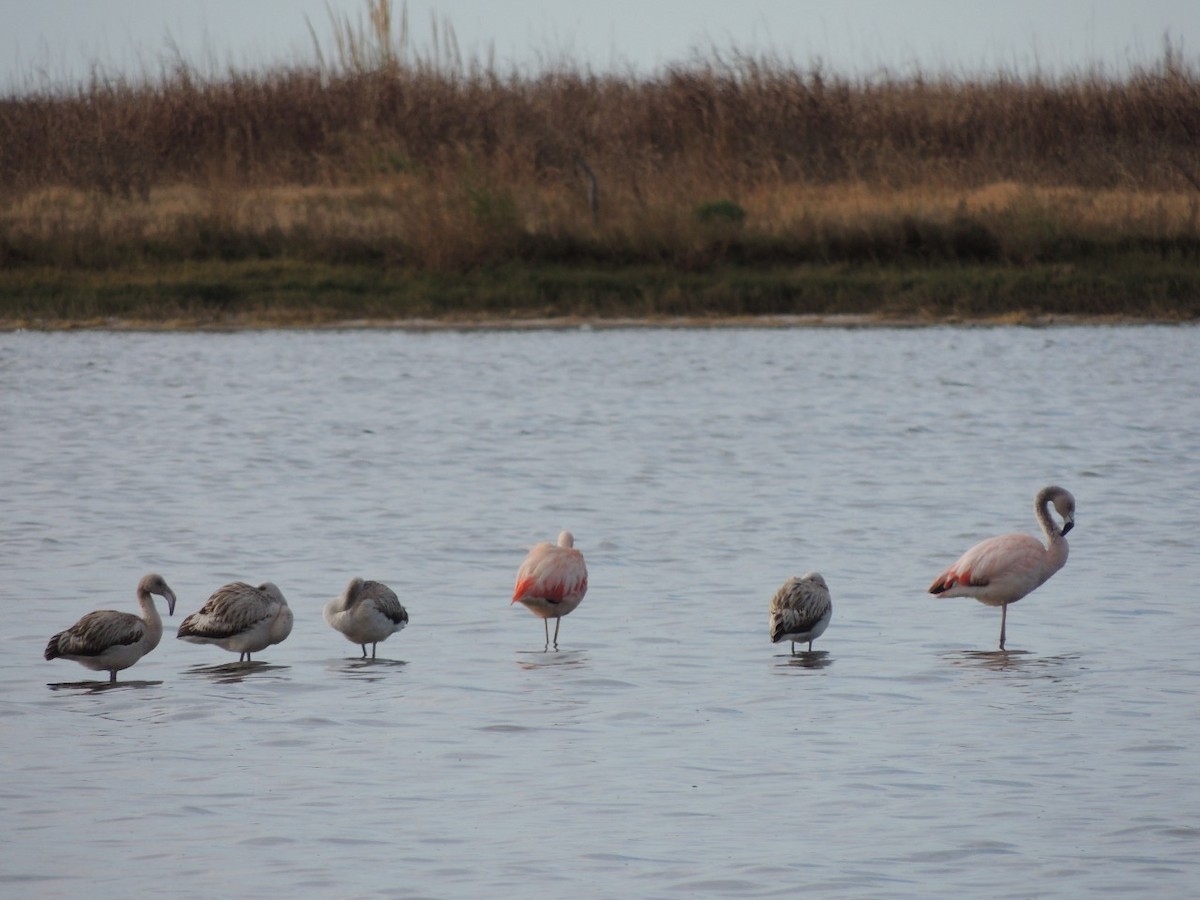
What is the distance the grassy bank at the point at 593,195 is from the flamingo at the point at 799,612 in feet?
51.6

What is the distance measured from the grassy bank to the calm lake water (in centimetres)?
548

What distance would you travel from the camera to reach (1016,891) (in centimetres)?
533

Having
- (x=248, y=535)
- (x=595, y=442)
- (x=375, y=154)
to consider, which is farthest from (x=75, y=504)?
(x=375, y=154)

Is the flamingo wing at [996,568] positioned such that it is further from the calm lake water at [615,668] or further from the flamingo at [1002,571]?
the calm lake water at [615,668]

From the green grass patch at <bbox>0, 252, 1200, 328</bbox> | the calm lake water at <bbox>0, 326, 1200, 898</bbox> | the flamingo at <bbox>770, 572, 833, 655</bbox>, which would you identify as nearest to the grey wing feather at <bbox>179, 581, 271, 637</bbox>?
the calm lake water at <bbox>0, 326, 1200, 898</bbox>

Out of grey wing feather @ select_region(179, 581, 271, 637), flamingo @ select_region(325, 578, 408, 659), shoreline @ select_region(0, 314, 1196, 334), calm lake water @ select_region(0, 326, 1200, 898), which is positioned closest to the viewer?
calm lake water @ select_region(0, 326, 1200, 898)

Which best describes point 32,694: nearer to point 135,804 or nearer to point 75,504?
point 135,804

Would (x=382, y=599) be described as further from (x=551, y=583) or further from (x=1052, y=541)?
(x=1052, y=541)

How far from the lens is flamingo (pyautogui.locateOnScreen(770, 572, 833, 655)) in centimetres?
827

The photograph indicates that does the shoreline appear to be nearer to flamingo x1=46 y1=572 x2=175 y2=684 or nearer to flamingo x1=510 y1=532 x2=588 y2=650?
flamingo x1=510 y1=532 x2=588 y2=650

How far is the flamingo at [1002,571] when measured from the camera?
29.2 feet

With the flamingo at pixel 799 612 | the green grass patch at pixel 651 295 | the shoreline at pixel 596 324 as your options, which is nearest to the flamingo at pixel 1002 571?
the flamingo at pixel 799 612

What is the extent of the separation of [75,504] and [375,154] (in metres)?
16.0

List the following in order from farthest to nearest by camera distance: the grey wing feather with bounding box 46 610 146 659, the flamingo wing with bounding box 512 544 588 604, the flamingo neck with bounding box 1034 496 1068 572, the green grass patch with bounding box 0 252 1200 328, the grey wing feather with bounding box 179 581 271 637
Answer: the green grass patch with bounding box 0 252 1200 328
the flamingo neck with bounding box 1034 496 1068 572
the flamingo wing with bounding box 512 544 588 604
the grey wing feather with bounding box 179 581 271 637
the grey wing feather with bounding box 46 610 146 659
